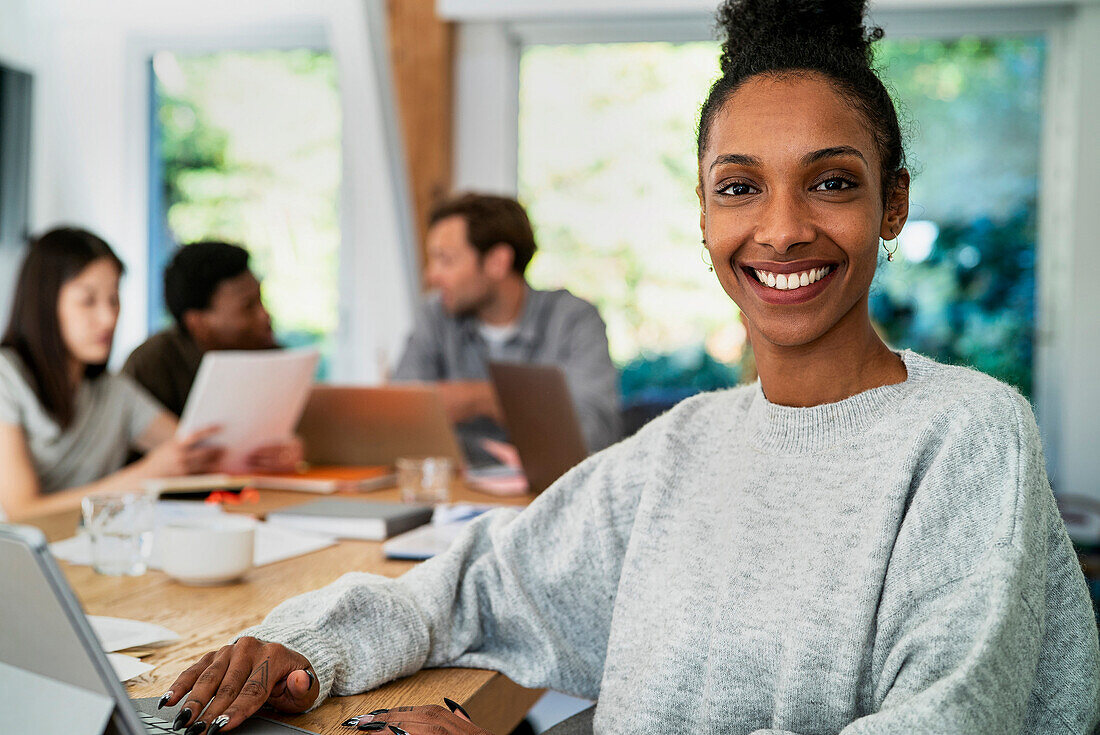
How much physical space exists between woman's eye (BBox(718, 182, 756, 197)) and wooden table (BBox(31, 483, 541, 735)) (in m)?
0.54

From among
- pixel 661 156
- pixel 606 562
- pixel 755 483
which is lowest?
pixel 606 562

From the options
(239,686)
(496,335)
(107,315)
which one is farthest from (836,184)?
(496,335)

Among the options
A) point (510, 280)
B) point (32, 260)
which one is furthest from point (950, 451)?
point (510, 280)

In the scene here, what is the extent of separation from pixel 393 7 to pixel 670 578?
3.62m

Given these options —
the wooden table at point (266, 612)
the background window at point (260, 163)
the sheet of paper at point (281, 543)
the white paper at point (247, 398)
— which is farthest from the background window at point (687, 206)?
the wooden table at point (266, 612)

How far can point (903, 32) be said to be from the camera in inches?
157

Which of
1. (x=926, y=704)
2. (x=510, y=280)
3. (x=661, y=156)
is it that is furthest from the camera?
(x=661, y=156)

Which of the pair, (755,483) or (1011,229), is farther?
(1011,229)

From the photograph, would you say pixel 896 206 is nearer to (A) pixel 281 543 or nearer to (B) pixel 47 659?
(B) pixel 47 659

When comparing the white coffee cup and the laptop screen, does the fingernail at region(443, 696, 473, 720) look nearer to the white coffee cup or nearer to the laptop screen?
the laptop screen

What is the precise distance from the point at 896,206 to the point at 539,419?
1.04 meters

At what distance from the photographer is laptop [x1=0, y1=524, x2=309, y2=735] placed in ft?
2.03

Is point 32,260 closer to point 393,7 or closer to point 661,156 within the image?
point 393,7

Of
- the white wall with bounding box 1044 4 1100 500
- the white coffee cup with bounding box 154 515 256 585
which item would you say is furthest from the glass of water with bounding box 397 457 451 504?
the white wall with bounding box 1044 4 1100 500
